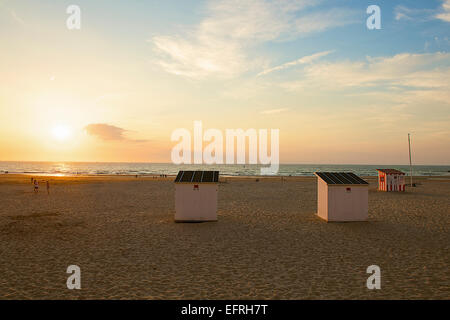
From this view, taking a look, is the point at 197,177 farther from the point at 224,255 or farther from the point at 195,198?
the point at 224,255

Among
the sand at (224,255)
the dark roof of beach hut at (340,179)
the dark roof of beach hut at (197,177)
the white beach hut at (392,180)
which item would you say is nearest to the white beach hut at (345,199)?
the dark roof of beach hut at (340,179)

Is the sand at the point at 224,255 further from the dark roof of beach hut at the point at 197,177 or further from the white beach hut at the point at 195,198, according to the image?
the dark roof of beach hut at the point at 197,177

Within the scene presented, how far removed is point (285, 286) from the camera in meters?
7.61

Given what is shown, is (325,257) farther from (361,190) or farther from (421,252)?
(361,190)

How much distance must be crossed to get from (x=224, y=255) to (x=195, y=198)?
5.43 meters

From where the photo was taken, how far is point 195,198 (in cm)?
1530

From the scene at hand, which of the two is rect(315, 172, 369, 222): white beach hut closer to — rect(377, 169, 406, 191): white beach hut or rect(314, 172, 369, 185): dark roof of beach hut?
rect(314, 172, 369, 185): dark roof of beach hut

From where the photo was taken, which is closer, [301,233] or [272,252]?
[272,252]

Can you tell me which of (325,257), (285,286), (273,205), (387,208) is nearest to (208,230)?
(325,257)

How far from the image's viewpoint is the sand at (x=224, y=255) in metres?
7.37

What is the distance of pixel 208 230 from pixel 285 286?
6547 millimetres

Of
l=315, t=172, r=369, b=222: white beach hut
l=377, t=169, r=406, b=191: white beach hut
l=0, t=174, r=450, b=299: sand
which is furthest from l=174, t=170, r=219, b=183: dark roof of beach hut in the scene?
l=377, t=169, r=406, b=191: white beach hut

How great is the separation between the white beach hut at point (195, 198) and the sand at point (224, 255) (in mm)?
597

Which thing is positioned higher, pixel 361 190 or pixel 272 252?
pixel 361 190
